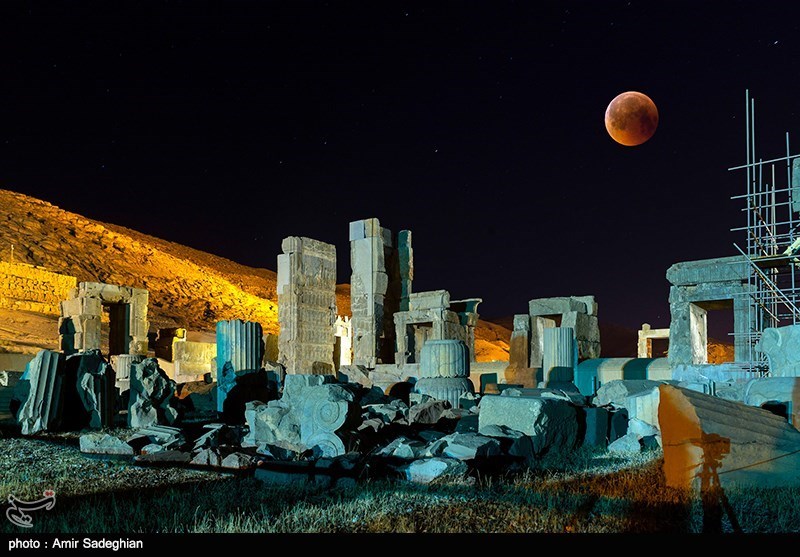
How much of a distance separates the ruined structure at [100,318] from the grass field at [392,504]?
58.0 feet

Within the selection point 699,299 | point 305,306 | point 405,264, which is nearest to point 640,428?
point 699,299

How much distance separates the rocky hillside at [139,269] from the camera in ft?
158

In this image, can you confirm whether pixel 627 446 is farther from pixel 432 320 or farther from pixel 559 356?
pixel 432 320

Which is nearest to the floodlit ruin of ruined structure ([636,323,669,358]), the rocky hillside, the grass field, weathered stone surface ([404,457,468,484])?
weathered stone surface ([404,457,468,484])

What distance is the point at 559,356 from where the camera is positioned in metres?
19.2

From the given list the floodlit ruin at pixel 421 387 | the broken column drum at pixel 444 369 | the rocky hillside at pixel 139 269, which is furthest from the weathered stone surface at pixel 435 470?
the rocky hillside at pixel 139 269

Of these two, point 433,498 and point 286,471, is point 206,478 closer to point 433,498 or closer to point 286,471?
point 286,471

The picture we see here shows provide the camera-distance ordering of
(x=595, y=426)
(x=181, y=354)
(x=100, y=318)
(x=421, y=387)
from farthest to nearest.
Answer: (x=181, y=354)
(x=100, y=318)
(x=421, y=387)
(x=595, y=426)

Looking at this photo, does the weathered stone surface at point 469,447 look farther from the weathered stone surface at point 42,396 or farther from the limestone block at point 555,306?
the limestone block at point 555,306

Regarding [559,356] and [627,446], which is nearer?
[627,446]

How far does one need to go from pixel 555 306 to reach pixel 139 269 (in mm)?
44892

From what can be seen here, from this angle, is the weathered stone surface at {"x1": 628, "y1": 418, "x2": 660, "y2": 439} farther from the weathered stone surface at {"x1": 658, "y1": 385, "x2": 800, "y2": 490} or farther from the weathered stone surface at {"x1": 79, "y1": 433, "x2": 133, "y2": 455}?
the weathered stone surface at {"x1": 79, "y1": 433, "x2": 133, "y2": 455}

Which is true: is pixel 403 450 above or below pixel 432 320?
below

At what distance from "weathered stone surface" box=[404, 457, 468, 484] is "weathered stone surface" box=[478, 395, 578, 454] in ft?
7.48
